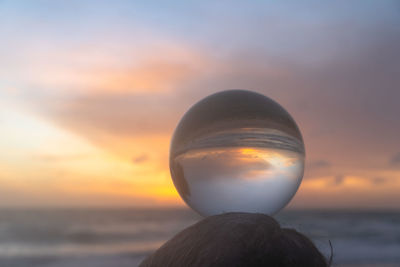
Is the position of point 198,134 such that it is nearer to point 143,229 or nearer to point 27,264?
point 27,264

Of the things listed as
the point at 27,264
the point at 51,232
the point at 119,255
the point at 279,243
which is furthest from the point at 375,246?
the point at 279,243

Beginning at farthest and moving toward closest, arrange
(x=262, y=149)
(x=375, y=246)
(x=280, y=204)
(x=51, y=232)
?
(x=51, y=232) → (x=375, y=246) → (x=280, y=204) → (x=262, y=149)

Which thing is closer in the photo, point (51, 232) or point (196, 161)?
point (196, 161)

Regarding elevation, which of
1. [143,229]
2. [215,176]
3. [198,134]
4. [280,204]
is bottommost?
[280,204]

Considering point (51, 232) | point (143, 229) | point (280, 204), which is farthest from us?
point (143, 229)

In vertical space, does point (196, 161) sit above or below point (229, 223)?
above

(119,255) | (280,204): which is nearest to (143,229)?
(119,255)
